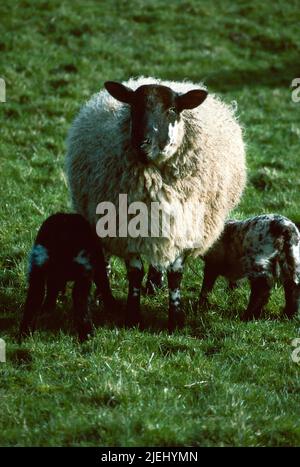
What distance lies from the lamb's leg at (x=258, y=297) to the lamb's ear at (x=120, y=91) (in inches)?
90.2

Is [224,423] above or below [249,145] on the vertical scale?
below

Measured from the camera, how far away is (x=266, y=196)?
10117 millimetres

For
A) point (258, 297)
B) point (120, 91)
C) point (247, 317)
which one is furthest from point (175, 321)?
point (120, 91)

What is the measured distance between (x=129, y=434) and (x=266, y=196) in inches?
247

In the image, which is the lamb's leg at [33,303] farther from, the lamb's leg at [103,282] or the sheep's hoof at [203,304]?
the sheep's hoof at [203,304]

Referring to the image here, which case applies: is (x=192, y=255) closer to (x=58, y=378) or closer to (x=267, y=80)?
(x=58, y=378)

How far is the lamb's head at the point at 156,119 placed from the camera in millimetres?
6141

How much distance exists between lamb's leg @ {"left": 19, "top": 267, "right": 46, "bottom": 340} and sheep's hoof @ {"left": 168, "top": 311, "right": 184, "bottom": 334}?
131 centimetres

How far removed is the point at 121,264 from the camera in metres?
8.05

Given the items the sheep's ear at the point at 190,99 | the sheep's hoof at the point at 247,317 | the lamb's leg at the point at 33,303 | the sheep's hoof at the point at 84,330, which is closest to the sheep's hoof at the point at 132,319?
the sheep's hoof at the point at 84,330

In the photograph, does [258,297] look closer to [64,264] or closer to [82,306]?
[82,306]

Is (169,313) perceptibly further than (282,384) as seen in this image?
Yes

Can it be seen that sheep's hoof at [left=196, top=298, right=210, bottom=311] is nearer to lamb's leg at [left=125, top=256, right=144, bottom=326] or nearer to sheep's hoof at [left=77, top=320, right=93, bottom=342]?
lamb's leg at [left=125, top=256, right=144, bottom=326]

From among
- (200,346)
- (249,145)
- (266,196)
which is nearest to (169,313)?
(200,346)
